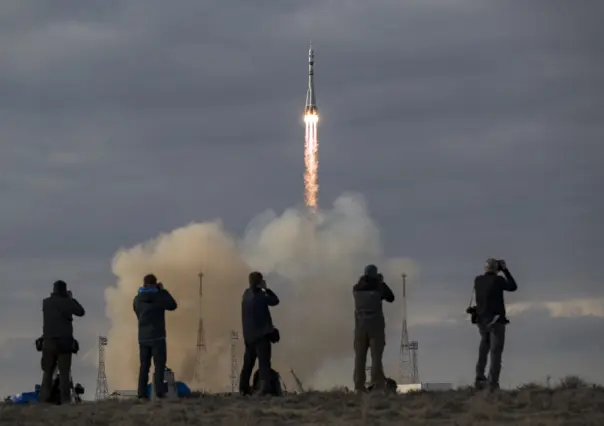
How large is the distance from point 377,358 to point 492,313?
2840mm

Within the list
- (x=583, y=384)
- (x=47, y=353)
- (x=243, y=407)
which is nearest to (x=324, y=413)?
(x=243, y=407)

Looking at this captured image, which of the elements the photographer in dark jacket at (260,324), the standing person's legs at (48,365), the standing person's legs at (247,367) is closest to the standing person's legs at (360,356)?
the photographer in dark jacket at (260,324)

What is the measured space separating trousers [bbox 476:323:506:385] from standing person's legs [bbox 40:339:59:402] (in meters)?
10.3

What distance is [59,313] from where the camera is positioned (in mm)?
32656

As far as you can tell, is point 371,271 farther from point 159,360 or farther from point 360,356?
point 159,360

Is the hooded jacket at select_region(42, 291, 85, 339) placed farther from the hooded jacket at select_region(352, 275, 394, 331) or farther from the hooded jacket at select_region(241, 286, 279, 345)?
the hooded jacket at select_region(352, 275, 394, 331)

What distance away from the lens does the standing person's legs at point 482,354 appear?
1203 inches

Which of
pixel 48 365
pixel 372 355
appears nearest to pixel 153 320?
pixel 48 365

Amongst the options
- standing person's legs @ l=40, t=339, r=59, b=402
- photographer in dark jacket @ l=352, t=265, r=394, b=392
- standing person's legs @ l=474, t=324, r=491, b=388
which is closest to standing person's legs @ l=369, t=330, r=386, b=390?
photographer in dark jacket @ l=352, t=265, r=394, b=392

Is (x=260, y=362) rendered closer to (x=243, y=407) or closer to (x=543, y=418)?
(x=243, y=407)

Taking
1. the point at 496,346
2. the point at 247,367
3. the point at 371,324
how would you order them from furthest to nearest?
the point at 247,367, the point at 371,324, the point at 496,346

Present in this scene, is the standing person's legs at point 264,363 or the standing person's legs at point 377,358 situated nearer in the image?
the standing person's legs at point 377,358

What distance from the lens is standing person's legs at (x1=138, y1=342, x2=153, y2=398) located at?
104 feet

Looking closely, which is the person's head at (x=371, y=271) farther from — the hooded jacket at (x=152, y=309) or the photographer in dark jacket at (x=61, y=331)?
the photographer in dark jacket at (x=61, y=331)
